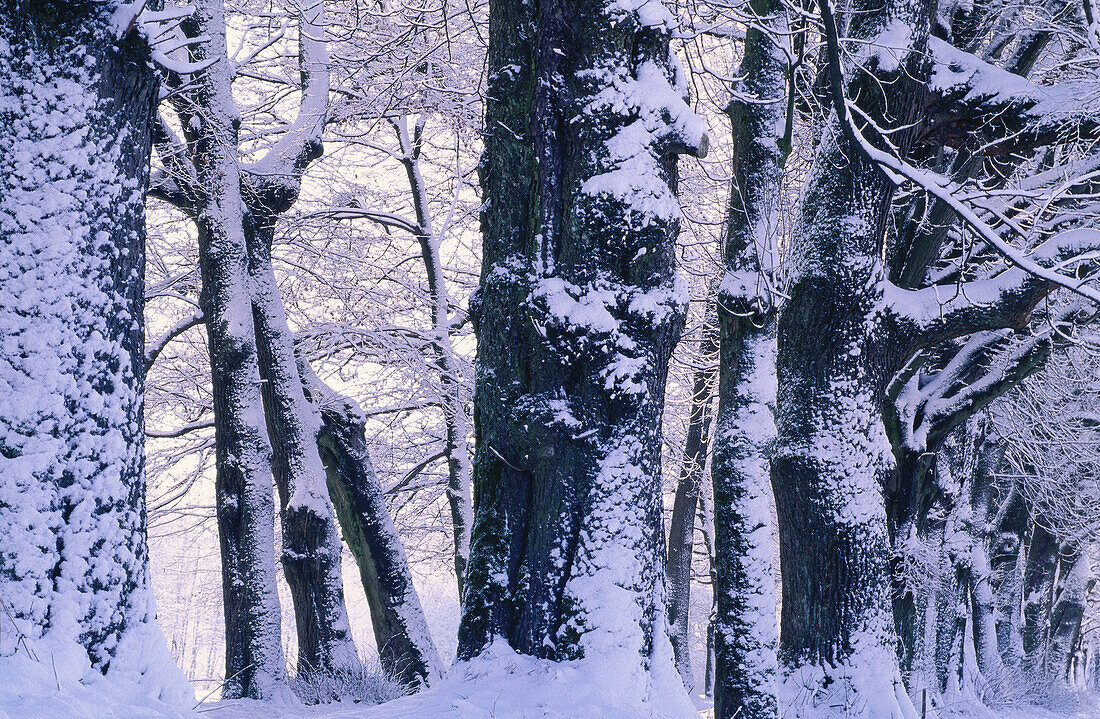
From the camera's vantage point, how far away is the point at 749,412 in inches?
268

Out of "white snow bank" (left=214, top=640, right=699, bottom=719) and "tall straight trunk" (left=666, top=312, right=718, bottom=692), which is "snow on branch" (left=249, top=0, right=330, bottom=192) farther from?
"tall straight trunk" (left=666, top=312, right=718, bottom=692)

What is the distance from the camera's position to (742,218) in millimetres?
6973

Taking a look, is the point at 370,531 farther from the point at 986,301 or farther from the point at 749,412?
the point at 986,301

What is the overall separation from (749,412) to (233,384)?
4994 mm

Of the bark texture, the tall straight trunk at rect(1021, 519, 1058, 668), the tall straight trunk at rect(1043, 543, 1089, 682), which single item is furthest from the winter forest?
the tall straight trunk at rect(1043, 543, 1089, 682)

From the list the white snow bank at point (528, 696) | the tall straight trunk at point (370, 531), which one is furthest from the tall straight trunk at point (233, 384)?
the white snow bank at point (528, 696)

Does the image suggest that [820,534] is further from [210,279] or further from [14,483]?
[210,279]

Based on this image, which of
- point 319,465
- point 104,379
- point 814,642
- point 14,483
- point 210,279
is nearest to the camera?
point 14,483

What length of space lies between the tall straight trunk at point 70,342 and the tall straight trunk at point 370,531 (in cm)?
603

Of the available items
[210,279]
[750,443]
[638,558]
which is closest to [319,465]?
[210,279]

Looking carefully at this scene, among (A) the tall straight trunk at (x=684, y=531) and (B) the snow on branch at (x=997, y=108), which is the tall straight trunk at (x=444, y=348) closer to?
(A) the tall straight trunk at (x=684, y=531)

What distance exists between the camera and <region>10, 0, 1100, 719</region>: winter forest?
11.1 ft

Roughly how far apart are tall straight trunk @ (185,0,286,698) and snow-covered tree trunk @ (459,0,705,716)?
477 centimetres

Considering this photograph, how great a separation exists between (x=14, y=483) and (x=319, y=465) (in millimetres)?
6027
